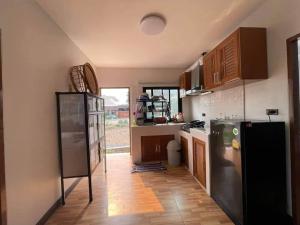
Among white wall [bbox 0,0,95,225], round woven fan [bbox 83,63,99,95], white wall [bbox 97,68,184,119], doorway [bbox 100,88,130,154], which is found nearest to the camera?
white wall [bbox 0,0,95,225]

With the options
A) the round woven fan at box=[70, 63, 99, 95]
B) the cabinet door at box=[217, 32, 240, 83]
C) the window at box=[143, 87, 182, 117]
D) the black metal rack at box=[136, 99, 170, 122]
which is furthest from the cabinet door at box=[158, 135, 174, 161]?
the cabinet door at box=[217, 32, 240, 83]

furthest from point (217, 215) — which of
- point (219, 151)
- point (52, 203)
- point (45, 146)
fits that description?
point (45, 146)

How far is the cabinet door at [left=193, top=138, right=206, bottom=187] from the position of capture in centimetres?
296

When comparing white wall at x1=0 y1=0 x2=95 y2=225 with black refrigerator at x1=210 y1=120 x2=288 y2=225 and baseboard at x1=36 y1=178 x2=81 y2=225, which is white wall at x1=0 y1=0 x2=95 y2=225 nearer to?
baseboard at x1=36 y1=178 x2=81 y2=225

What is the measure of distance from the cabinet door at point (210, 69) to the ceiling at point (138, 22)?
14.8 inches

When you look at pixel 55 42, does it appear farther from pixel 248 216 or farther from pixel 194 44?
pixel 248 216

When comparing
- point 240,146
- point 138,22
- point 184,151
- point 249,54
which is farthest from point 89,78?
point 240,146

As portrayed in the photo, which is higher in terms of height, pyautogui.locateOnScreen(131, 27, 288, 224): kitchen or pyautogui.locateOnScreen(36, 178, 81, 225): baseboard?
pyautogui.locateOnScreen(131, 27, 288, 224): kitchen

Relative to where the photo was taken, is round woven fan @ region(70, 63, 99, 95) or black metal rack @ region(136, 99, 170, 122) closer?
round woven fan @ region(70, 63, 99, 95)

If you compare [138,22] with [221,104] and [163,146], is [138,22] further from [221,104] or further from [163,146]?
[163,146]

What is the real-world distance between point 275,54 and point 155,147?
305 cm

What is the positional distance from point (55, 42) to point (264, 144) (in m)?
2.76

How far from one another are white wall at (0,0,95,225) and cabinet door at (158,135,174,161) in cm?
244

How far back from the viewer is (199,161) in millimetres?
3160
